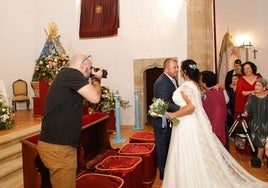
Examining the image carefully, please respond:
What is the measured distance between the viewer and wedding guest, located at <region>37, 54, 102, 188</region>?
7.16ft

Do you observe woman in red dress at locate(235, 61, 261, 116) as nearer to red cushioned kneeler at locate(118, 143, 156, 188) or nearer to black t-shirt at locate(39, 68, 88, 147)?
red cushioned kneeler at locate(118, 143, 156, 188)

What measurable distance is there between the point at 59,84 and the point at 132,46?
243 inches

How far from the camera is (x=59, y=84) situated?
2217 millimetres

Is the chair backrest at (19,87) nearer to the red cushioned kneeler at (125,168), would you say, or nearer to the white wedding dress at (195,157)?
the red cushioned kneeler at (125,168)

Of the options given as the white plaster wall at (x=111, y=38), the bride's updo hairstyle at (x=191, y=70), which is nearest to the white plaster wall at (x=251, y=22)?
the white plaster wall at (x=111, y=38)

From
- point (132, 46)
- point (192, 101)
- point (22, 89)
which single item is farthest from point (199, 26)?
point (22, 89)

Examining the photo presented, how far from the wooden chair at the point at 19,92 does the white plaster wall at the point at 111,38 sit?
0.96 ft

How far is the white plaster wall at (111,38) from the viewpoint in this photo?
25.3ft

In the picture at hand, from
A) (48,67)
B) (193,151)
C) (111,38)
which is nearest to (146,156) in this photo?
(193,151)

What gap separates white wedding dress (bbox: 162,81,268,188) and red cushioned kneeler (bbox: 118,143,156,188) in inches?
13.3

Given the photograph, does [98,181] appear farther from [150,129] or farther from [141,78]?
[141,78]

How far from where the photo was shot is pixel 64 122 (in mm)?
2193

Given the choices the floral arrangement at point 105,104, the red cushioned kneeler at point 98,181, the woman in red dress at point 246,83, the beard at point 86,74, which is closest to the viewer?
the beard at point 86,74

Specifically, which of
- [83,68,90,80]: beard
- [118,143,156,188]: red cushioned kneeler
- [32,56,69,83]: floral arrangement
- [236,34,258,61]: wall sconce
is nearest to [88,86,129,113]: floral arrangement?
[32,56,69,83]: floral arrangement
